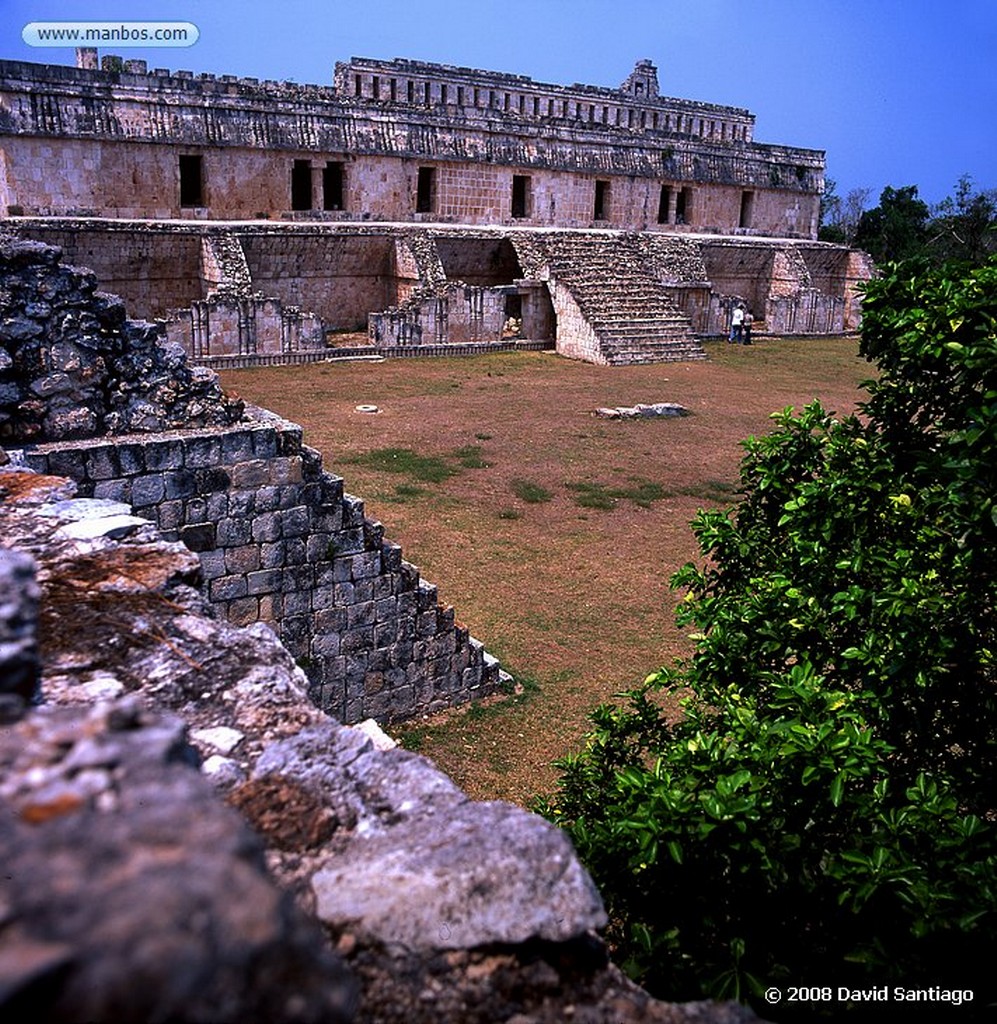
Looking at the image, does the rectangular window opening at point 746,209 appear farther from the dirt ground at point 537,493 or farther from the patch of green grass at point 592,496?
the patch of green grass at point 592,496

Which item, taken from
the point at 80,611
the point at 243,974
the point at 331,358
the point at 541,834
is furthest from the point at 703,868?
the point at 331,358

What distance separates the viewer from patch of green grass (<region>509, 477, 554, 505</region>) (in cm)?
1072

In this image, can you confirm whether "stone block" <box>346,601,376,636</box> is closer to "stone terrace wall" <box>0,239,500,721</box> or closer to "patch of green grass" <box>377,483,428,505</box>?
"stone terrace wall" <box>0,239,500,721</box>

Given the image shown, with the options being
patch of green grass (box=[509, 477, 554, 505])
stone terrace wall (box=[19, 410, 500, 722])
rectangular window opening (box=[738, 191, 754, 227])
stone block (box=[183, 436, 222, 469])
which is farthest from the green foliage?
rectangular window opening (box=[738, 191, 754, 227])

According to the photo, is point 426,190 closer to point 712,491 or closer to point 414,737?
point 712,491

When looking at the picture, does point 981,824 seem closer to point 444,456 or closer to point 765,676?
point 765,676

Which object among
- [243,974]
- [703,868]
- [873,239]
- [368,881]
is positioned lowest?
[703,868]

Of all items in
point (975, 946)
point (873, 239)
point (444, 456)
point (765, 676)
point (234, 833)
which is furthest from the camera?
point (873, 239)

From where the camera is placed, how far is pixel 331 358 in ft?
62.3

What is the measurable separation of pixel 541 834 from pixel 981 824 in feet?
5.91

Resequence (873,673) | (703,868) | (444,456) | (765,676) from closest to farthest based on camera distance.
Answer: (703,868), (873,673), (765,676), (444,456)

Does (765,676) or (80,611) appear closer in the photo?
(80,611)

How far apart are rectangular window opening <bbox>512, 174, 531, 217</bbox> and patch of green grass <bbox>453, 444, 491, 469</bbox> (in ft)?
52.8

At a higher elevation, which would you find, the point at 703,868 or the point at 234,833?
the point at 234,833
